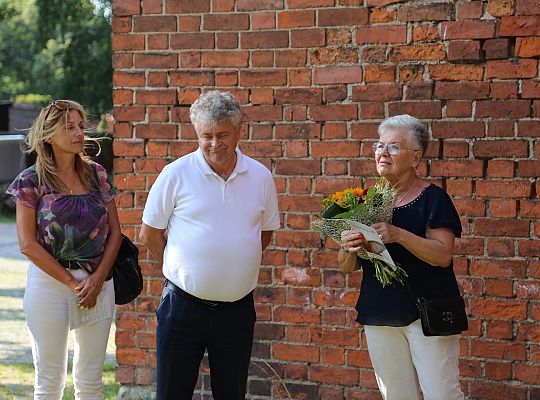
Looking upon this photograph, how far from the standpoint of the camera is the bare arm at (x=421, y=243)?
3.78 metres

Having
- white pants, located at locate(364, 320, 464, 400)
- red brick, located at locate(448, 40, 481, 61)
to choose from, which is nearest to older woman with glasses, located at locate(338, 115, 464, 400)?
white pants, located at locate(364, 320, 464, 400)

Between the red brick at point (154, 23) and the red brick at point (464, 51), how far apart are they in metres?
1.63

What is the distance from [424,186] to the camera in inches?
157

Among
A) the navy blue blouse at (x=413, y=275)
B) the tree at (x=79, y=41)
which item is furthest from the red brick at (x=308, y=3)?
the tree at (x=79, y=41)

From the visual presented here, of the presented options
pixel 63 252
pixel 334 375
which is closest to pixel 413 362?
pixel 334 375

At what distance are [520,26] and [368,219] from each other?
157 cm

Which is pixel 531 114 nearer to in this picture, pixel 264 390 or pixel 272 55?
pixel 272 55

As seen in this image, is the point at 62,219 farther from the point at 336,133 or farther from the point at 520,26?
the point at 520,26

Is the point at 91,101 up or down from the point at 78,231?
up

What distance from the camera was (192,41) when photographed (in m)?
5.23

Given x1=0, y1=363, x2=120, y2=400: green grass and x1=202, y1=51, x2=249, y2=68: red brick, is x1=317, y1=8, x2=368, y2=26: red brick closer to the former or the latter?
x1=202, y1=51, x2=249, y2=68: red brick

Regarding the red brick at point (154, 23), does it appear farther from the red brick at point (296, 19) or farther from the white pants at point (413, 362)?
the white pants at point (413, 362)

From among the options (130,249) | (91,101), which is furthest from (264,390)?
(91,101)

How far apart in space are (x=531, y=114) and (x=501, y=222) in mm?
592
